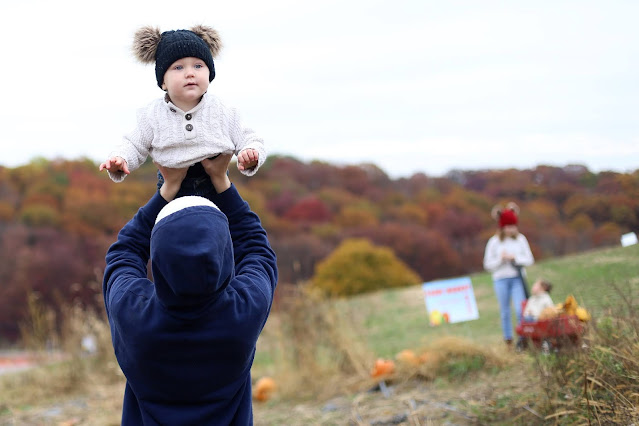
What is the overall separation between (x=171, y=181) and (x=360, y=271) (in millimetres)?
18346

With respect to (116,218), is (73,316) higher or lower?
lower

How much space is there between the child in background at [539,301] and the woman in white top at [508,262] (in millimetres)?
1021

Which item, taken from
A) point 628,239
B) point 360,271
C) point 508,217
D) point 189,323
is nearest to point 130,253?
point 189,323

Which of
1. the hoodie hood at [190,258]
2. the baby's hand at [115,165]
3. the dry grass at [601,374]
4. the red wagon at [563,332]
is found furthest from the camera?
the red wagon at [563,332]

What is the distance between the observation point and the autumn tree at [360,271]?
20.9 m

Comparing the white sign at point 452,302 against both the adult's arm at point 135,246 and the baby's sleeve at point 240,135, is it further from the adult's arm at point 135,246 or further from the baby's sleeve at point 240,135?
the adult's arm at point 135,246

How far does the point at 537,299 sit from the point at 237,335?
559cm

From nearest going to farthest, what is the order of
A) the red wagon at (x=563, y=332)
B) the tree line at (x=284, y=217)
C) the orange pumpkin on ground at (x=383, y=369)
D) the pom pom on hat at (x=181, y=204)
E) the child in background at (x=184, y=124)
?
the pom pom on hat at (x=181, y=204) → the child in background at (x=184, y=124) → the red wagon at (x=563, y=332) → the orange pumpkin on ground at (x=383, y=369) → the tree line at (x=284, y=217)

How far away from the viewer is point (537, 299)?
727 centimetres

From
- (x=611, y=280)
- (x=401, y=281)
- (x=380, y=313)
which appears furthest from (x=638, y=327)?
(x=401, y=281)

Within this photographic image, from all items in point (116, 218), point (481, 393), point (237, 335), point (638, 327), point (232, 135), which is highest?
point (116, 218)

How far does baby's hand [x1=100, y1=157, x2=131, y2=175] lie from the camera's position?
2730 millimetres

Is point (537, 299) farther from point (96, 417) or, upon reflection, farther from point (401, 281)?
point (401, 281)

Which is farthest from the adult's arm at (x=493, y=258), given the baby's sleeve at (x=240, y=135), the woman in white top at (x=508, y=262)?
the baby's sleeve at (x=240, y=135)
